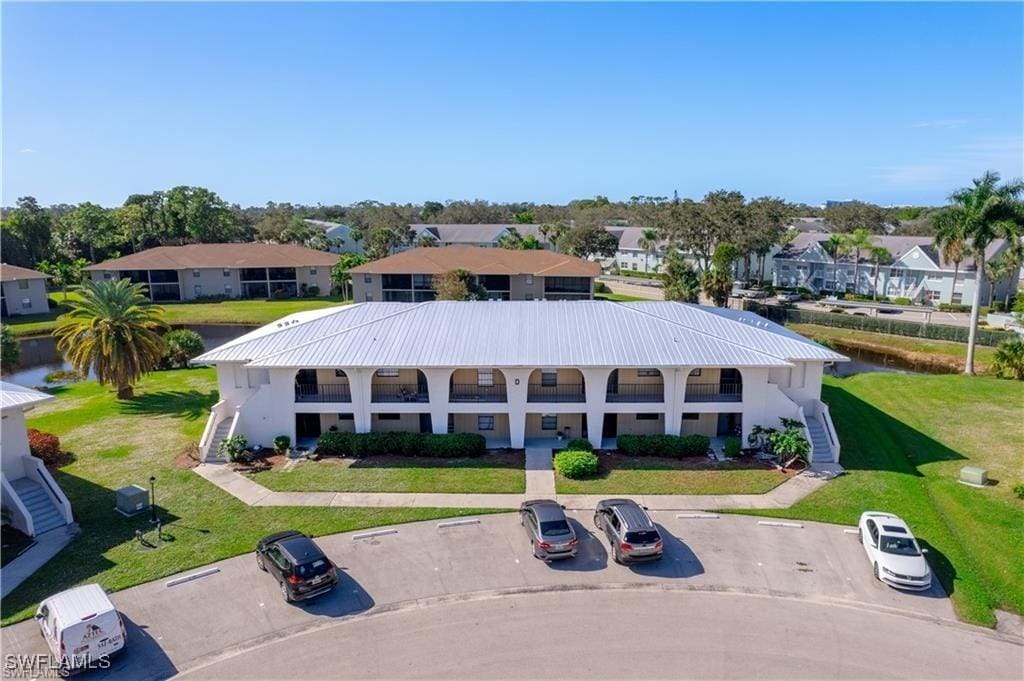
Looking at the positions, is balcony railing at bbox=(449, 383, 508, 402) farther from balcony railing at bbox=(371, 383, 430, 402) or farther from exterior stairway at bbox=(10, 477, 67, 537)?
exterior stairway at bbox=(10, 477, 67, 537)

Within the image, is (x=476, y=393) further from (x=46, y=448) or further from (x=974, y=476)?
(x=974, y=476)

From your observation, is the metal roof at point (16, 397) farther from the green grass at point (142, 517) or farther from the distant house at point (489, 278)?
the distant house at point (489, 278)

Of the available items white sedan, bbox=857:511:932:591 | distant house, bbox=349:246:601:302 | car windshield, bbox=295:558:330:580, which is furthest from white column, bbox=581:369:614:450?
distant house, bbox=349:246:601:302

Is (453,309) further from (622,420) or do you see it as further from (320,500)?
(320,500)

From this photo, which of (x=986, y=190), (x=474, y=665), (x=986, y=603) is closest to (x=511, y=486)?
(x=474, y=665)

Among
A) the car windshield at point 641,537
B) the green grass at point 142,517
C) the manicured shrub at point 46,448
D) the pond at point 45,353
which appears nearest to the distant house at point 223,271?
the pond at point 45,353

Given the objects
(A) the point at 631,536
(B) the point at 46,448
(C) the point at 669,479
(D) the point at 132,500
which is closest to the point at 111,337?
(B) the point at 46,448
